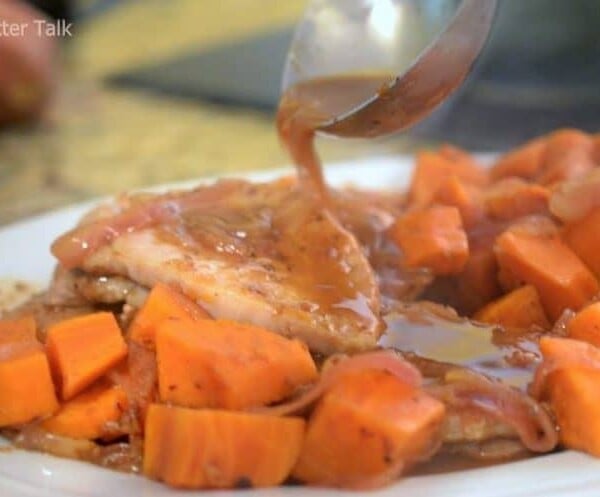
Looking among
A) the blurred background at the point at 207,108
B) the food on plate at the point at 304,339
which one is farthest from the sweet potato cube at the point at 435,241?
the blurred background at the point at 207,108

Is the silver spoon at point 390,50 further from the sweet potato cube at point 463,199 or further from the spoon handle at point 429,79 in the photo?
the sweet potato cube at point 463,199

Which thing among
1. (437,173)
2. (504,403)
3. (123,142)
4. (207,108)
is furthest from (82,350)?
(207,108)

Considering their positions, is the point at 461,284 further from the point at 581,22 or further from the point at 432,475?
the point at 581,22

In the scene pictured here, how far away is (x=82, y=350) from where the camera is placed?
1.24 metres

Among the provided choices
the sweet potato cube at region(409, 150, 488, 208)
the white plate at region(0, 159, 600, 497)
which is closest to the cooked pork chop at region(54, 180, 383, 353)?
the white plate at region(0, 159, 600, 497)

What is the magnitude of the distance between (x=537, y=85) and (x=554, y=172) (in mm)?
1218

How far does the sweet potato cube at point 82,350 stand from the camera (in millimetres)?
1222

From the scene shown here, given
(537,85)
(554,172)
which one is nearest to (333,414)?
(554,172)

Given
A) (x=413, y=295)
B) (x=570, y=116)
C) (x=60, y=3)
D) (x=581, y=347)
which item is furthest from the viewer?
(x=60, y=3)

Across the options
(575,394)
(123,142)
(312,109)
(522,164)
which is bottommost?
(123,142)

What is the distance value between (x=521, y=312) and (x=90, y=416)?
594 millimetres

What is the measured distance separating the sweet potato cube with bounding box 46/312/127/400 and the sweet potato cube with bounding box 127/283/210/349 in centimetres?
2

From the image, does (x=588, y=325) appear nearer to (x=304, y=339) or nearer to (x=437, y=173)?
(x=304, y=339)

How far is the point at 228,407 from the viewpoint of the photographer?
114cm
